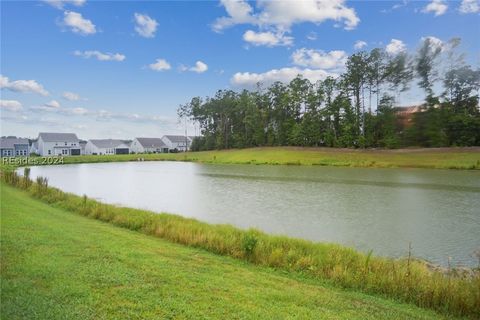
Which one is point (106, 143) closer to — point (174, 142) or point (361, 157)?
point (174, 142)

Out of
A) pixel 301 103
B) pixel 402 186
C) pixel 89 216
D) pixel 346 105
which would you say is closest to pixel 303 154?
pixel 346 105

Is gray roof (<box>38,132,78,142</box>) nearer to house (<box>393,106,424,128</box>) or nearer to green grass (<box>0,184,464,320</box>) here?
house (<box>393,106,424,128</box>)

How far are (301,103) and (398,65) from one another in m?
19.4

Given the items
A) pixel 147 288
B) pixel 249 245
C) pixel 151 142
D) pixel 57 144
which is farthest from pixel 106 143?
pixel 147 288

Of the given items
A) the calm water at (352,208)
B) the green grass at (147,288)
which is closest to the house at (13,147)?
the calm water at (352,208)

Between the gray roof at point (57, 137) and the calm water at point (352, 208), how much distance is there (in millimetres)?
74489

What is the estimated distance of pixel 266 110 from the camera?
77.1m

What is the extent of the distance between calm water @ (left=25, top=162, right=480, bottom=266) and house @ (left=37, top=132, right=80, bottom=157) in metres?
73.7

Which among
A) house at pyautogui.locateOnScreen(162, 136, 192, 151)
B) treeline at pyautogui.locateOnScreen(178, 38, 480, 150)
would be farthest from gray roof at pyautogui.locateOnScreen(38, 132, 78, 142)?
treeline at pyautogui.locateOnScreen(178, 38, 480, 150)

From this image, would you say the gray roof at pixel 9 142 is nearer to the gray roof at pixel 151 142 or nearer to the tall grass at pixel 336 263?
the gray roof at pixel 151 142

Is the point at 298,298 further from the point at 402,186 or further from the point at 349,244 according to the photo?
the point at 402,186

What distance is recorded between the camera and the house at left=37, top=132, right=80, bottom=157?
92.1 metres

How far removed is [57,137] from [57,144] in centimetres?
195

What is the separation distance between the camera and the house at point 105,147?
104 m
